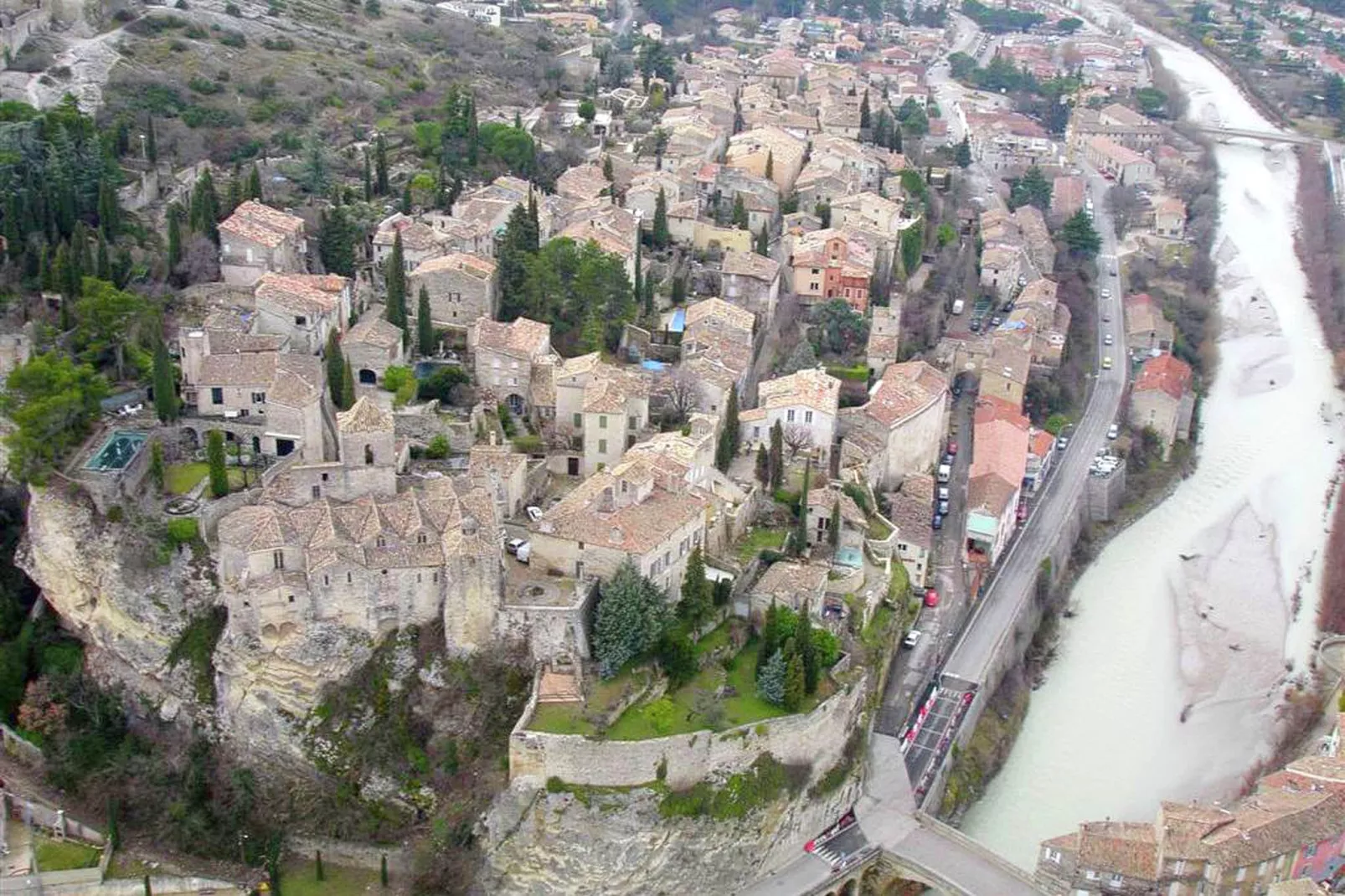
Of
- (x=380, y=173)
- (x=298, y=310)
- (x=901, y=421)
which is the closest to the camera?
(x=298, y=310)

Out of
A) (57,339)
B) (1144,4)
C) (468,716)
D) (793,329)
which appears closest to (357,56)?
(793,329)

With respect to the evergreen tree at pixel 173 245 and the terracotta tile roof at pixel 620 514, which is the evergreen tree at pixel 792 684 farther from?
the evergreen tree at pixel 173 245

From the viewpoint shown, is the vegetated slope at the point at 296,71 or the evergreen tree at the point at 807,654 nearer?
the evergreen tree at the point at 807,654

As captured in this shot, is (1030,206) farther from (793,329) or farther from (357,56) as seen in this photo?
(357,56)

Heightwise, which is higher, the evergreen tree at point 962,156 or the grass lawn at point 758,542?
the grass lawn at point 758,542

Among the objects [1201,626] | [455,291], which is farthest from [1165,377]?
[455,291]

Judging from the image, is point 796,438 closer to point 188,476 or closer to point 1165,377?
point 188,476

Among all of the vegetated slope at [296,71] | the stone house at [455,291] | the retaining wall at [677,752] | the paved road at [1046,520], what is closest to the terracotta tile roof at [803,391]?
the paved road at [1046,520]
